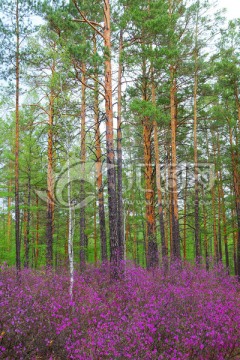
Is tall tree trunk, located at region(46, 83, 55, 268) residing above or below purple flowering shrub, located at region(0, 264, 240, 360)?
above

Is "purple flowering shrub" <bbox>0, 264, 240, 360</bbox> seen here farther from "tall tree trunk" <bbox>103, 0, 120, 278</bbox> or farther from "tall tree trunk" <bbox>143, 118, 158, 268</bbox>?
"tall tree trunk" <bbox>143, 118, 158, 268</bbox>

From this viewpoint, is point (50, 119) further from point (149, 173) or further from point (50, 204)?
point (149, 173)

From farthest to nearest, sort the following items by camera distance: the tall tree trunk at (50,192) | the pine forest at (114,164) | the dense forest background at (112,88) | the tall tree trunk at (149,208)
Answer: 1. the tall tree trunk at (50,192)
2. the tall tree trunk at (149,208)
3. the dense forest background at (112,88)
4. the pine forest at (114,164)

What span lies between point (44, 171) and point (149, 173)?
29.3ft

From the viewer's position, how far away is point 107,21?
8922mm

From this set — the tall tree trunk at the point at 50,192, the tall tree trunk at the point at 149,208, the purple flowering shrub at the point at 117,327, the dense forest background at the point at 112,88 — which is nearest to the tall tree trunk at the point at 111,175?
the dense forest background at the point at 112,88

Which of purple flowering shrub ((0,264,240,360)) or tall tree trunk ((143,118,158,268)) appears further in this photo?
tall tree trunk ((143,118,158,268))

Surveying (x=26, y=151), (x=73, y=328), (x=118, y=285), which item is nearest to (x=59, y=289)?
(x=118, y=285)

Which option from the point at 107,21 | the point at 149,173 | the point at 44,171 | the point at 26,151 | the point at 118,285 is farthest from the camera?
the point at 44,171

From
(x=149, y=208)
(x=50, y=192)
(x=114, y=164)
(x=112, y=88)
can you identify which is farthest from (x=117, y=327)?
(x=50, y=192)

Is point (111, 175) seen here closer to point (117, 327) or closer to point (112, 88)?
point (117, 327)

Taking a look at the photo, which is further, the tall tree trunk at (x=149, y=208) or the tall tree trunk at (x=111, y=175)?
the tall tree trunk at (x=149, y=208)

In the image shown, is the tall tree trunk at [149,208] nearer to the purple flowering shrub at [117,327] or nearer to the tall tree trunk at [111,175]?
the tall tree trunk at [111,175]

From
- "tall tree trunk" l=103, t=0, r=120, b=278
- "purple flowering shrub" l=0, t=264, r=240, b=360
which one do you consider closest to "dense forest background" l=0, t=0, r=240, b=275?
"tall tree trunk" l=103, t=0, r=120, b=278
